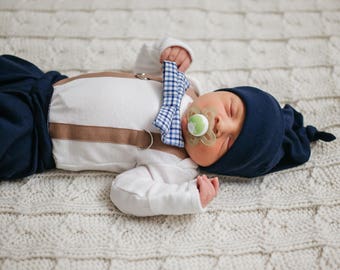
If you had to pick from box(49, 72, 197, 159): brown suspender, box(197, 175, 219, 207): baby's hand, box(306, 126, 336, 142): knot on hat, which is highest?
box(306, 126, 336, 142): knot on hat

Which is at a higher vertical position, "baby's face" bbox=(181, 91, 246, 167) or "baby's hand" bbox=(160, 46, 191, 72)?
"baby's hand" bbox=(160, 46, 191, 72)

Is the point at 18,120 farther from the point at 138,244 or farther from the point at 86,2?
the point at 86,2

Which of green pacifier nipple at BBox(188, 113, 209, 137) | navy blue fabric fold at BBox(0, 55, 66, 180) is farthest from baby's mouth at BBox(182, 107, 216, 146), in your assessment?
navy blue fabric fold at BBox(0, 55, 66, 180)

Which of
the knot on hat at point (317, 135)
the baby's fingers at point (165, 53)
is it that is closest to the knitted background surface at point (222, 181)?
the knot on hat at point (317, 135)

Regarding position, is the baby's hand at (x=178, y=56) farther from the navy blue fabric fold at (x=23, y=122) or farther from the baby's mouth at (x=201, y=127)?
the navy blue fabric fold at (x=23, y=122)

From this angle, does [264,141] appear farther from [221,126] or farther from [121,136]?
[121,136]

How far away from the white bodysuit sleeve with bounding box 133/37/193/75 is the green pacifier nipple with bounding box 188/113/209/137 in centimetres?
31

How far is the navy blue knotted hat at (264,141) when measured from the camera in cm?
100

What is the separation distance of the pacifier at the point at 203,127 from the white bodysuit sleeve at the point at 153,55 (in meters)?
0.29

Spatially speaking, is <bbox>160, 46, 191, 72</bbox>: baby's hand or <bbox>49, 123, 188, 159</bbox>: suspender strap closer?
<bbox>49, 123, 188, 159</bbox>: suspender strap

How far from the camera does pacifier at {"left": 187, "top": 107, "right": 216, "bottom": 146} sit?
1.00 m

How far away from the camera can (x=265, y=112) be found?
102cm

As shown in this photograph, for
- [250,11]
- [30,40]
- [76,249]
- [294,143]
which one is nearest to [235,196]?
[294,143]

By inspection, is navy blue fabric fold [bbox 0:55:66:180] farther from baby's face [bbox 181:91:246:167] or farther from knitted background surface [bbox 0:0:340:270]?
baby's face [bbox 181:91:246:167]
